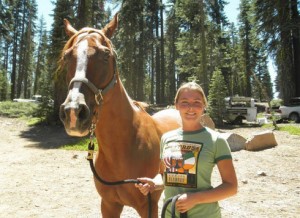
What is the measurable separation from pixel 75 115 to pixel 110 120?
894 mm

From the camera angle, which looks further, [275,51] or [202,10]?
[275,51]

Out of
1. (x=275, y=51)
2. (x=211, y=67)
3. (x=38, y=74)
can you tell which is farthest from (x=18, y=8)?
(x=275, y=51)

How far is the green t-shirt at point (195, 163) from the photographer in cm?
197

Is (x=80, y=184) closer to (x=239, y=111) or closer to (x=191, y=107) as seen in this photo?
(x=191, y=107)

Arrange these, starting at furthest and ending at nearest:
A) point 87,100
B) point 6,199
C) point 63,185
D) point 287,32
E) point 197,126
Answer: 1. point 287,32
2. point 63,185
3. point 6,199
4. point 87,100
5. point 197,126

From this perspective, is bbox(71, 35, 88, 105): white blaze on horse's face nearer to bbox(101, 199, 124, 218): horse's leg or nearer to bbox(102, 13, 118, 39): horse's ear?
bbox(102, 13, 118, 39): horse's ear

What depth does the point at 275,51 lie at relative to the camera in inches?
1017

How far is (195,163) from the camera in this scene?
1.99m

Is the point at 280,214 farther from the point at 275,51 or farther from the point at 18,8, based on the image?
the point at 18,8

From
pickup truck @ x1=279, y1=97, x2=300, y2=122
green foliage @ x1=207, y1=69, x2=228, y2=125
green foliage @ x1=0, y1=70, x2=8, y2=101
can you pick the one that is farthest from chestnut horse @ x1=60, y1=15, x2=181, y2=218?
green foliage @ x1=0, y1=70, x2=8, y2=101

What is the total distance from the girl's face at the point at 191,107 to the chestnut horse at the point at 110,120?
1.92 feet

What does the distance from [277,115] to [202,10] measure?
962 cm

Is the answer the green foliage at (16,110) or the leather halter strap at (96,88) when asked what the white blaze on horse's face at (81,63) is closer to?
the leather halter strap at (96,88)

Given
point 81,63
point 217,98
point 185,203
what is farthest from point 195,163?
point 217,98
